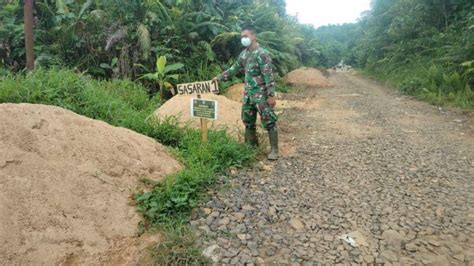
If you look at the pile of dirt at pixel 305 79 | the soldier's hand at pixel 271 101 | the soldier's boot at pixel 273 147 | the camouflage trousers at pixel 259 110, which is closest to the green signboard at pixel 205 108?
the camouflage trousers at pixel 259 110

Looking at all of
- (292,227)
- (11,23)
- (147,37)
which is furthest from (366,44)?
(292,227)

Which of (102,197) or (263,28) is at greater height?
(263,28)

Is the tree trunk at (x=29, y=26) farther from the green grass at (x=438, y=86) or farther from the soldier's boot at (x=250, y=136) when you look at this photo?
the green grass at (x=438, y=86)

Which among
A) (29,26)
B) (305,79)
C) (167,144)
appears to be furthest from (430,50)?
(29,26)

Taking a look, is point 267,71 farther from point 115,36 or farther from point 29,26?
point 115,36

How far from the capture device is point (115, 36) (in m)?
7.80

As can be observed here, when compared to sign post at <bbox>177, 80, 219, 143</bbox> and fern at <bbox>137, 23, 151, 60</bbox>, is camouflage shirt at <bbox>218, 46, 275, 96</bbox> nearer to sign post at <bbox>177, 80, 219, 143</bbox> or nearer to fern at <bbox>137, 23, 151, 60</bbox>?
sign post at <bbox>177, 80, 219, 143</bbox>

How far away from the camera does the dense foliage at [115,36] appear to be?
305 inches

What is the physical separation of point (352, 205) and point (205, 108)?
1.86 m

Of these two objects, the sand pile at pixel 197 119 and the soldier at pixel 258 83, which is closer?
the soldier at pixel 258 83

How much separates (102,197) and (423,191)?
3.01 metres

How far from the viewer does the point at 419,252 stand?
101 inches

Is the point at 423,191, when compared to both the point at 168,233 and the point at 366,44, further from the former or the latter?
the point at 366,44

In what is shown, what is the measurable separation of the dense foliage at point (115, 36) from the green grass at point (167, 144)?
250 cm
